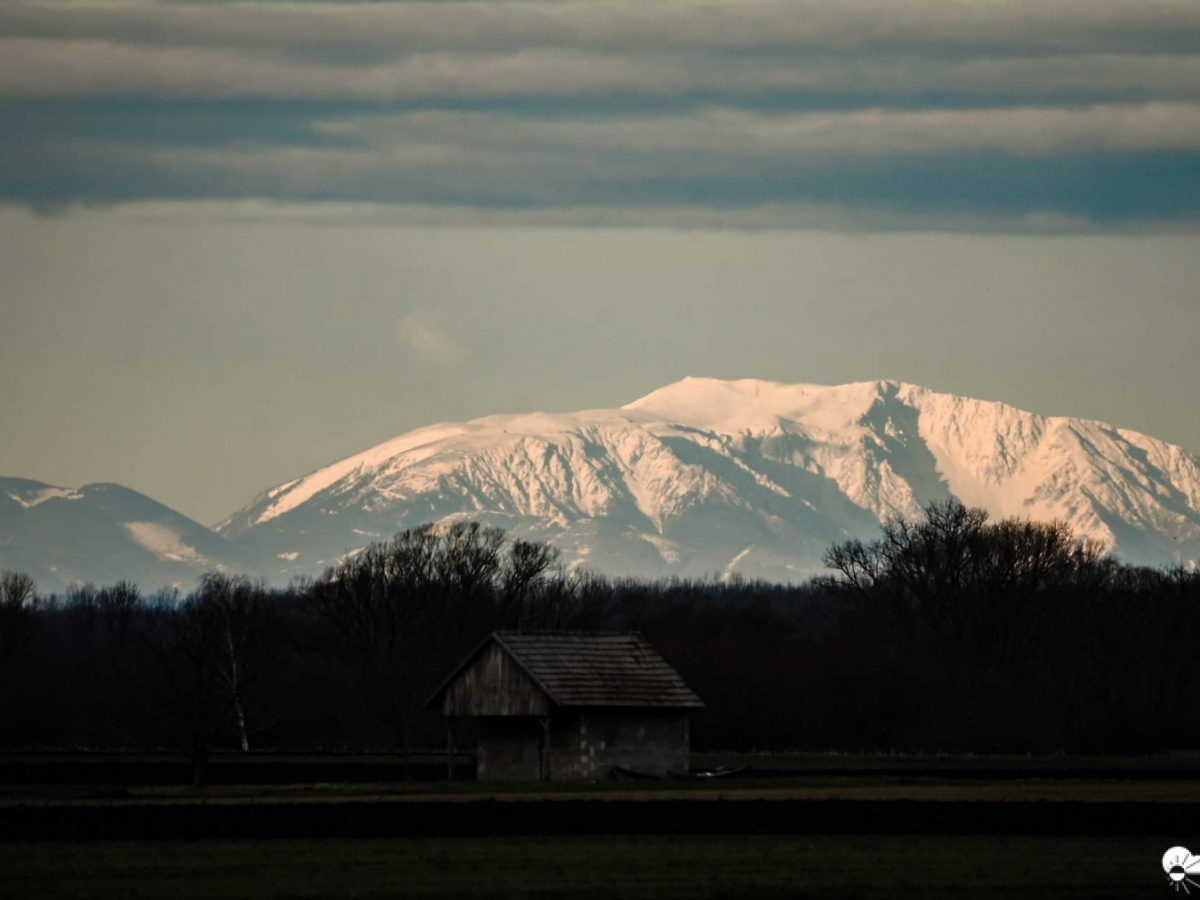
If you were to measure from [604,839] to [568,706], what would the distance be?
28.2 metres

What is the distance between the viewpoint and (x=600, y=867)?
39844 mm

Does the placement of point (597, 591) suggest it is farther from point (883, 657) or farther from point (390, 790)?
point (390, 790)

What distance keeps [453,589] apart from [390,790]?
80.6m

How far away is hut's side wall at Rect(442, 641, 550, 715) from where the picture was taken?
75.4 m

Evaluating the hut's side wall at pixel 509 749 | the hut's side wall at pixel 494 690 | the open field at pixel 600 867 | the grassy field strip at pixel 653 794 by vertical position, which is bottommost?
the open field at pixel 600 867

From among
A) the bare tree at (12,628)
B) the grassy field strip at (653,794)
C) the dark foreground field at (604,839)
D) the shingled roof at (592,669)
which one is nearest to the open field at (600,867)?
the dark foreground field at (604,839)

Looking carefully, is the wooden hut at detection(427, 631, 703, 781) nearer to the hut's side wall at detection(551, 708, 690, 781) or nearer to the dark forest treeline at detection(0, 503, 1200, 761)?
the hut's side wall at detection(551, 708, 690, 781)

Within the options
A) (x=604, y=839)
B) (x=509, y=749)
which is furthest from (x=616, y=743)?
(x=604, y=839)

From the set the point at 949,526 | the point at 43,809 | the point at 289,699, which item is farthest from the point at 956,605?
the point at 43,809

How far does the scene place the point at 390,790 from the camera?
6631cm

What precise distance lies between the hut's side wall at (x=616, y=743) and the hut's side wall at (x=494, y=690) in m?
1.21

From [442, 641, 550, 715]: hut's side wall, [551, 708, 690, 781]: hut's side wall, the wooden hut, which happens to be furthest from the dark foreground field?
[442, 641, 550, 715]: hut's side wall

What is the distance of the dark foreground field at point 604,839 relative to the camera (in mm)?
37062

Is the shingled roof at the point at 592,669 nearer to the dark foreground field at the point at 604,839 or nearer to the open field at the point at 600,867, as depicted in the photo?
the dark foreground field at the point at 604,839
